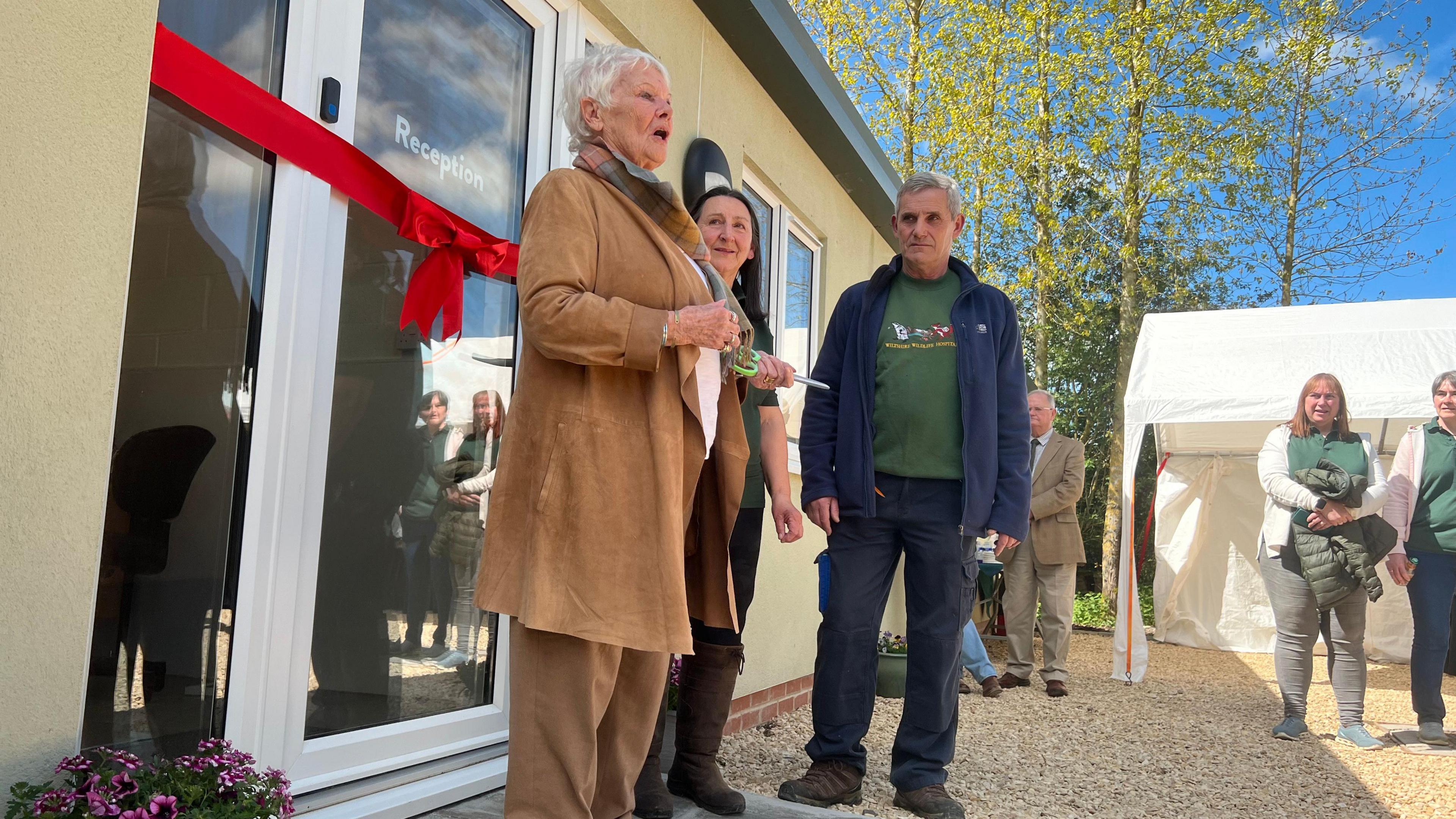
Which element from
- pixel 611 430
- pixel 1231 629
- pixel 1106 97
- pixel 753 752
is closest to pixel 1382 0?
pixel 1106 97

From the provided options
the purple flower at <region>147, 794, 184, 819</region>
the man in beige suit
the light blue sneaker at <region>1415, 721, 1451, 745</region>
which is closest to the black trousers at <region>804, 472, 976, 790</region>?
the purple flower at <region>147, 794, 184, 819</region>

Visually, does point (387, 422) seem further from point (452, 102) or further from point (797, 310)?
point (797, 310)

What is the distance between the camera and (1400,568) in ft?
18.4

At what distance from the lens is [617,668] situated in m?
1.94

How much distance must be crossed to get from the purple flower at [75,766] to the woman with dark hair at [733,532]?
54.8 inches

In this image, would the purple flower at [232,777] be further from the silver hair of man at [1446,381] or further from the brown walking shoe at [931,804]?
the silver hair of man at [1446,381]

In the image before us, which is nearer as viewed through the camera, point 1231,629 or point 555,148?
point 555,148

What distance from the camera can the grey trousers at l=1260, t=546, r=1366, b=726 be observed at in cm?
554

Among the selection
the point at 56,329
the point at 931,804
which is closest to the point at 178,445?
the point at 56,329

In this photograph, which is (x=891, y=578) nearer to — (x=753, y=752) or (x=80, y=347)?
(x=753, y=752)

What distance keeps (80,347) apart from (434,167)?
1379mm

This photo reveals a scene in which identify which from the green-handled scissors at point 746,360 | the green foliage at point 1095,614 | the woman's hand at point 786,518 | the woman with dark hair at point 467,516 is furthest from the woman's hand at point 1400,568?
the green foliage at point 1095,614

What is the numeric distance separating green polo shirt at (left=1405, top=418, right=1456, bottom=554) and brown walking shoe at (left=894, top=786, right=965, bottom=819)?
4.07 meters

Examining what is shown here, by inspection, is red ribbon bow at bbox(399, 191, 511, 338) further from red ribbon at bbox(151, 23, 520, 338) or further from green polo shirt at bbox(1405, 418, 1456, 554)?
green polo shirt at bbox(1405, 418, 1456, 554)
